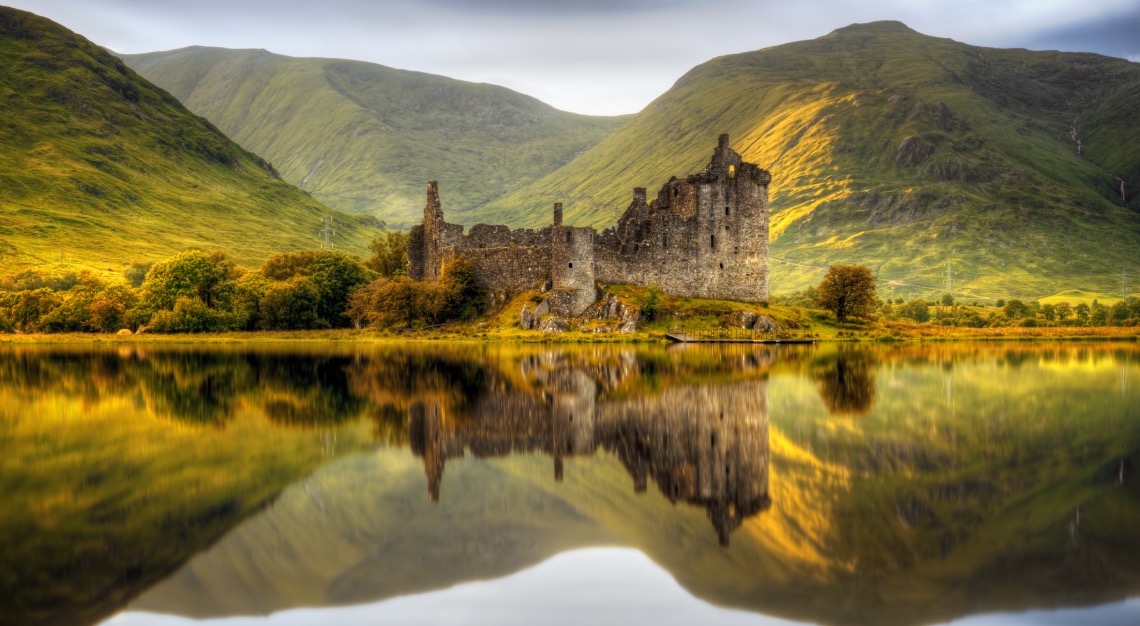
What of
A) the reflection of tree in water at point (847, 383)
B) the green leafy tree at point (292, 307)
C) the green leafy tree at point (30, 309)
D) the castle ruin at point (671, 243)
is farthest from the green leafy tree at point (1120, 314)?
the green leafy tree at point (30, 309)

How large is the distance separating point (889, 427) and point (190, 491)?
1279 cm

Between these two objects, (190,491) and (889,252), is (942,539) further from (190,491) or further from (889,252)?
(889,252)

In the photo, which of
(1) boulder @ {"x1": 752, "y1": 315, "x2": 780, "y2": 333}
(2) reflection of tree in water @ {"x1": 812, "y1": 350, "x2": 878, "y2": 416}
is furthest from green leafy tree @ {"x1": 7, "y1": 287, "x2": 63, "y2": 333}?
(2) reflection of tree in water @ {"x1": 812, "y1": 350, "x2": 878, "y2": 416}

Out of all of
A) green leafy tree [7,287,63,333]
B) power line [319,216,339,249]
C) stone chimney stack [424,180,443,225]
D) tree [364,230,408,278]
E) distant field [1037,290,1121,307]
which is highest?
power line [319,216,339,249]

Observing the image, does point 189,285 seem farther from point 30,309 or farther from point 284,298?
point 30,309

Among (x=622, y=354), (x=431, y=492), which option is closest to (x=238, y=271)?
(x=622, y=354)

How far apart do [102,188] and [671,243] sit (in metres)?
129

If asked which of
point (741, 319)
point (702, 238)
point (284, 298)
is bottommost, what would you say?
point (741, 319)

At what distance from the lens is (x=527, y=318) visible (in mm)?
56844

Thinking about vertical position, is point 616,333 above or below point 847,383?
above

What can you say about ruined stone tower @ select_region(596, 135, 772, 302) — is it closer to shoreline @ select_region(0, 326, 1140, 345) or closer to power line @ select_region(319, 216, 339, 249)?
shoreline @ select_region(0, 326, 1140, 345)

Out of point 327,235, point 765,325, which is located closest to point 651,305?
point 765,325

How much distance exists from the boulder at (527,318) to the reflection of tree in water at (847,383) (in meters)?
20.7

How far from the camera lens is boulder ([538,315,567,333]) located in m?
56.0
